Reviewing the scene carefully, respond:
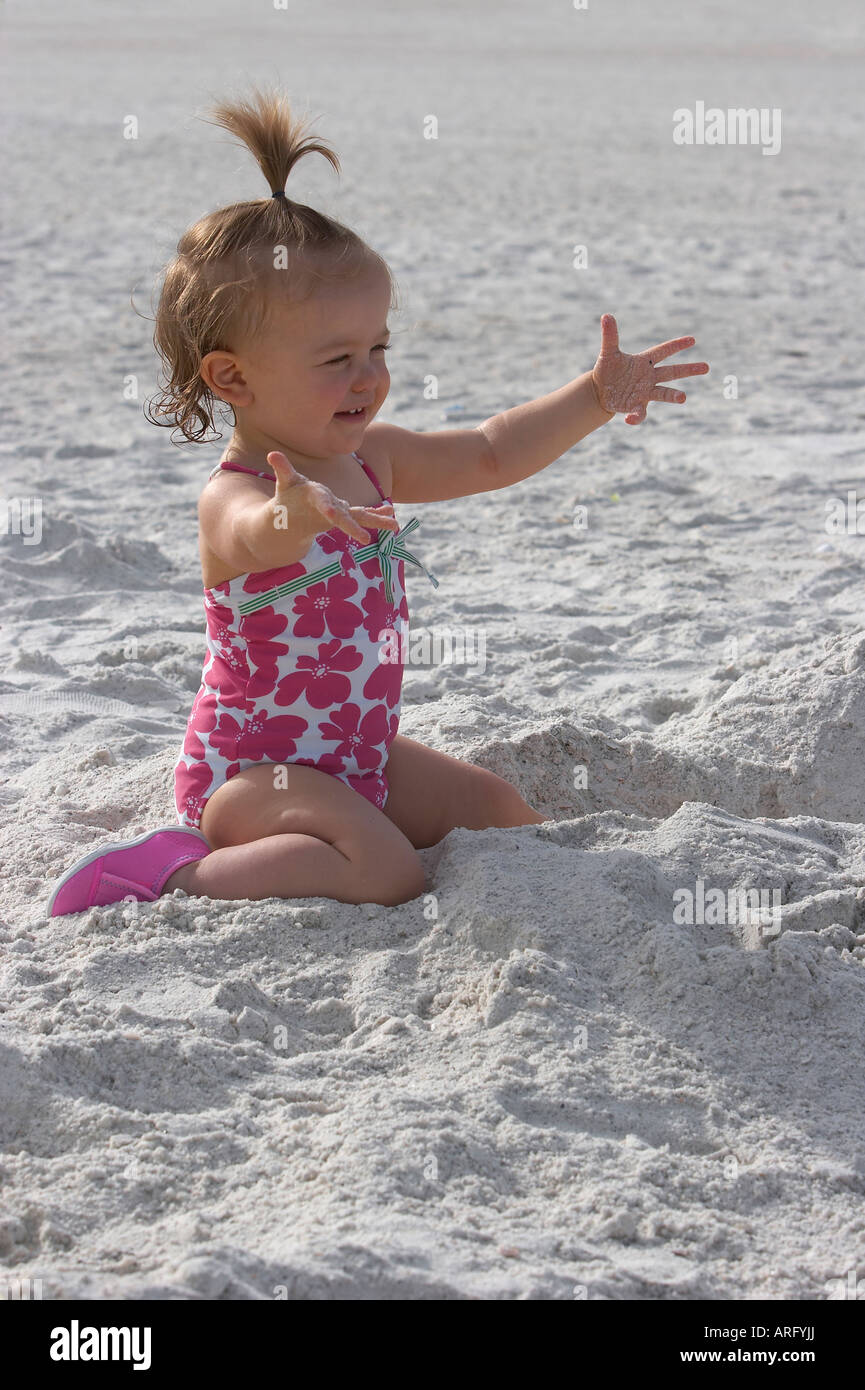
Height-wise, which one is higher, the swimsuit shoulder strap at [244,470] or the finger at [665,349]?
the finger at [665,349]

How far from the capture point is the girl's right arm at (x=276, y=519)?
78.2 inches

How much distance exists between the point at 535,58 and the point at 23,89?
24.6ft

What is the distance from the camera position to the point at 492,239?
8258mm

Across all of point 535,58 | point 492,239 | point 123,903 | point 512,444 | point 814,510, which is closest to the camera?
point 123,903

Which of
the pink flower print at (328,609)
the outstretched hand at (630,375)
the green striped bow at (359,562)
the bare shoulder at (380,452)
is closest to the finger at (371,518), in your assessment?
the green striped bow at (359,562)

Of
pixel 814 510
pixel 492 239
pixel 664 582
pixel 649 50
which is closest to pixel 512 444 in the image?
pixel 664 582

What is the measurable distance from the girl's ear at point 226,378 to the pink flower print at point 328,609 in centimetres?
33

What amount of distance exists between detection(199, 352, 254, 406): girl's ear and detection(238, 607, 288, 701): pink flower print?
359 mm

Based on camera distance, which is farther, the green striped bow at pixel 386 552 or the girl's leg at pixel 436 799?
the girl's leg at pixel 436 799

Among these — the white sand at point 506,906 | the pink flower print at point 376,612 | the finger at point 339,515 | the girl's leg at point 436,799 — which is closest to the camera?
the white sand at point 506,906

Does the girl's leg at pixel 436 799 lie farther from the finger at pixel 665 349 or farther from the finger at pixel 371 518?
the finger at pixel 665 349

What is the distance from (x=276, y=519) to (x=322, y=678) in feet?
1.37
